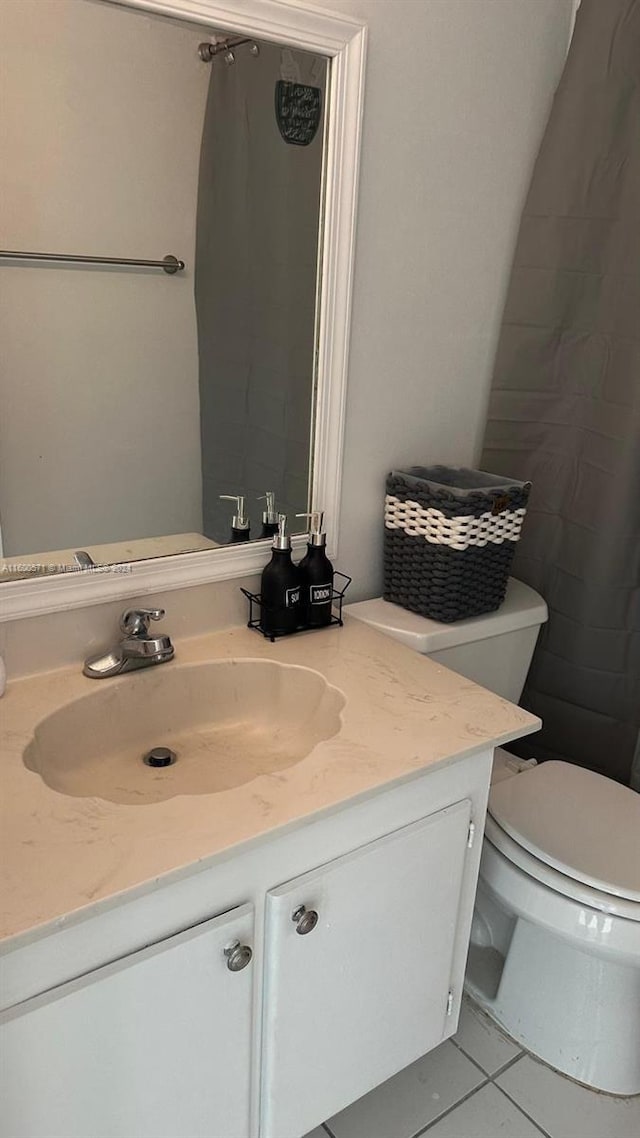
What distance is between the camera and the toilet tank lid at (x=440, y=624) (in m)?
1.58

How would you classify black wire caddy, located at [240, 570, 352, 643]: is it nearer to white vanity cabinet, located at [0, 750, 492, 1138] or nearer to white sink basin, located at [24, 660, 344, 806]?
white sink basin, located at [24, 660, 344, 806]

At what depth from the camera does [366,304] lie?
1544 millimetres

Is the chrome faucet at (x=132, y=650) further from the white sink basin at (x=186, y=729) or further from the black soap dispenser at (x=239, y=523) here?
the black soap dispenser at (x=239, y=523)

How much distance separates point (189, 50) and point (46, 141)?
0.28 metres

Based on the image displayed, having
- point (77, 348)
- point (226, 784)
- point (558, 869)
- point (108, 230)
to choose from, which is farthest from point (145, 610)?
point (558, 869)

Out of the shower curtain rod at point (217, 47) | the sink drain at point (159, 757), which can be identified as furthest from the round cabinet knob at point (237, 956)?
the shower curtain rod at point (217, 47)

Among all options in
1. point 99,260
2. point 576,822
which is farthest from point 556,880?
point 99,260

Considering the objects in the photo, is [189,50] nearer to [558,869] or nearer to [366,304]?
[366,304]

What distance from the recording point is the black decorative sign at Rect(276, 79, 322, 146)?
1374 mm

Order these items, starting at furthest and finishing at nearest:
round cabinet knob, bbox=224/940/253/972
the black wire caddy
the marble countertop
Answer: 1. the black wire caddy
2. round cabinet knob, bbox=224/940/253/972
3. the marble countertop

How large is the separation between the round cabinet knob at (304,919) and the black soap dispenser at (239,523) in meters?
0.65

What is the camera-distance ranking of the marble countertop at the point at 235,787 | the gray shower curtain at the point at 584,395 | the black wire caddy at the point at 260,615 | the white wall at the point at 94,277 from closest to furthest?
the marble countertop at the point at 235,787
the white wall at the point at 94,277
the black wire caddy at the point at 260,615
the gray shower curtain at the point at 584,395

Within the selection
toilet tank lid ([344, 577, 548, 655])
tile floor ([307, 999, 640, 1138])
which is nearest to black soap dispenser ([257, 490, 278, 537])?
toilet tank lid ([344, 577, 548, 655])

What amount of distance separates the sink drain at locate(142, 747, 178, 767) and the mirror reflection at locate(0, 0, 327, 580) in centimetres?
32
